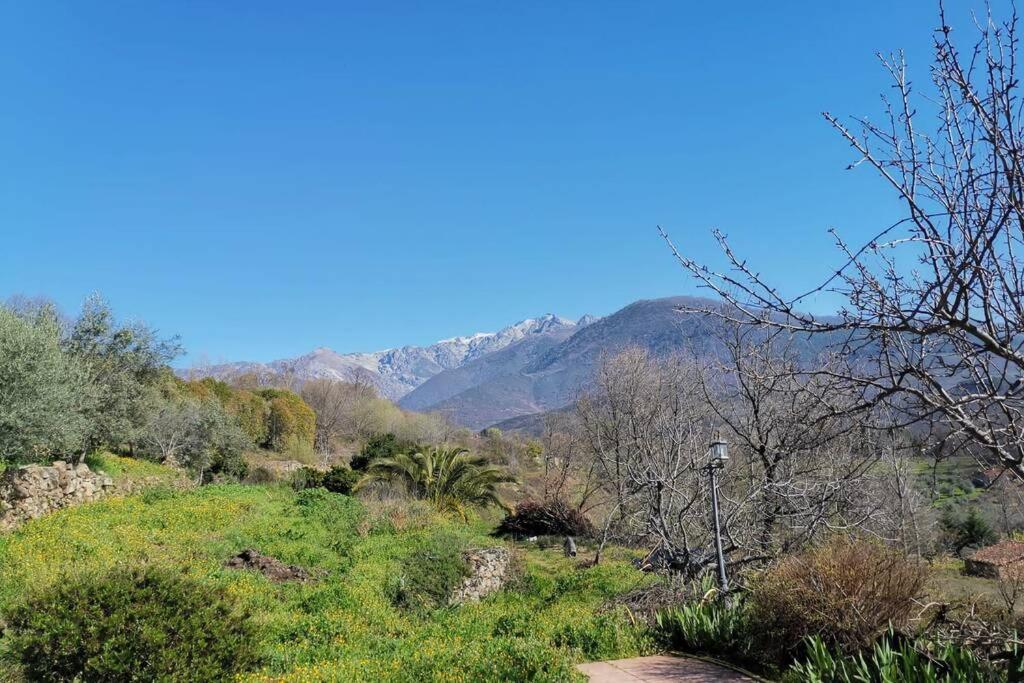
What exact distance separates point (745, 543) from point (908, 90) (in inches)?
329

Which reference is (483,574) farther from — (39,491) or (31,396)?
(31,396)

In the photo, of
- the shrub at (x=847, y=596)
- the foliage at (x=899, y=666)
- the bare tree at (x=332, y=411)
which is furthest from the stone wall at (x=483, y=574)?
the bare tree at (x=332, y=411)

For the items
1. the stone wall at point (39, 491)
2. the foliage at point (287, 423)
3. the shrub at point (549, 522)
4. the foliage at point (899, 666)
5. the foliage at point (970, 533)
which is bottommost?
the foliage at point (970, 533)

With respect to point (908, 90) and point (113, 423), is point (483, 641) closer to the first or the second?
point (908, 90)

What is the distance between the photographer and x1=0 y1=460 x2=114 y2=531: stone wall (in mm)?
11625

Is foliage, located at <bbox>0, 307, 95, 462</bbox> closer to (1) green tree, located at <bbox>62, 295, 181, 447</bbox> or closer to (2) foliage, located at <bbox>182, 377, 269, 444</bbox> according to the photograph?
(1) green tree, located at <bbox>62, 295, 181, 447</bbox>

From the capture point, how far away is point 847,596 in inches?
220

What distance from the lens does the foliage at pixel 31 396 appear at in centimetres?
1412

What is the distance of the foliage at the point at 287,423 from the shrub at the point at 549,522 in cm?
2097

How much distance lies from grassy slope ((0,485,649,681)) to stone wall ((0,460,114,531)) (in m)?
0.51

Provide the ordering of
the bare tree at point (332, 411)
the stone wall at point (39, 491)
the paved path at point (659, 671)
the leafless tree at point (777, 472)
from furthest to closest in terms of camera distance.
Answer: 1. the bare tree at point (332, 411)
2. the stone wall at point (39, 491)
3. the leafless tree at point (777, 472)
4. the paved path at point (659, 671)

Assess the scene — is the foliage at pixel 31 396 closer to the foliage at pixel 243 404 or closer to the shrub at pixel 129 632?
the shrub at pixel 129 632

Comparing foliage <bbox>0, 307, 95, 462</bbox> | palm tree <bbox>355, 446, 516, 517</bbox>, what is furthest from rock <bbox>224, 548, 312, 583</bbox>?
palm tree <bbox>355, 446, 516, 517</bbox>

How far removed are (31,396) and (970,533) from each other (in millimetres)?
31829
